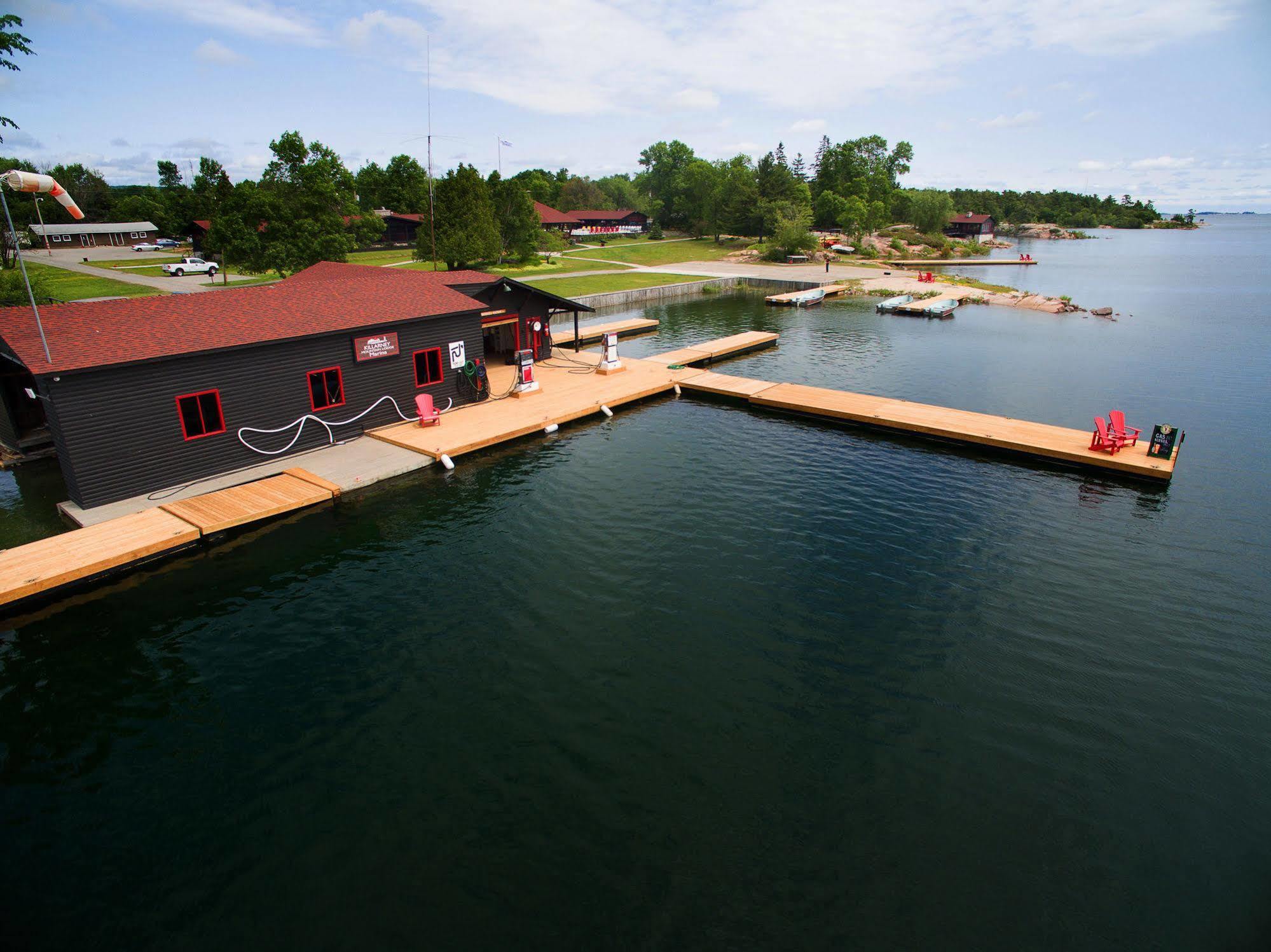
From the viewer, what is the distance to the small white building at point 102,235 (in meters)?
91.8

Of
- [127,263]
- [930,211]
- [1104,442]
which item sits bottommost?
[1104,442]

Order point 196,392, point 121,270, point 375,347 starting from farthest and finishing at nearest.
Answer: point 121,270 < point 375,347 < point 196,392

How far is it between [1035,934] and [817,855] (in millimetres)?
2396

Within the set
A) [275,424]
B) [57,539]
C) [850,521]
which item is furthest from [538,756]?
[275,424]

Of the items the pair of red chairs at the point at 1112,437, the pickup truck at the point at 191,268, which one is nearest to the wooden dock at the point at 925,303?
the pair of red chairs at the point at 1112,437

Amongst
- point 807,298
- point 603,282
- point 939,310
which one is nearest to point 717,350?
point 807,298

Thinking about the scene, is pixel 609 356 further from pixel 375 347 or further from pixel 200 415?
pixel 200 415

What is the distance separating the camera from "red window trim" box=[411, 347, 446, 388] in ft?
74.3

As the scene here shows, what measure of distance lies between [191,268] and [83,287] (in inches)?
425

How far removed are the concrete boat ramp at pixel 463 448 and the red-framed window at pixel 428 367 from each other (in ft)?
4.67

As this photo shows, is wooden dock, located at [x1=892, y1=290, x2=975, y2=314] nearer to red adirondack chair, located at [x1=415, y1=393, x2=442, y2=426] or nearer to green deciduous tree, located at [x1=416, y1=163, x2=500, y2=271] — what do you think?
green deciduous tree, located at [x1=416, y1=163, x2=500, y2=271]

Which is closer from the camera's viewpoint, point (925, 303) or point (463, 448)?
point (463, 448)

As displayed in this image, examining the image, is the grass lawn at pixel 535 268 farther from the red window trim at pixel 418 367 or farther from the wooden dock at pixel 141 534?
the wooden dock at pixel 141 534

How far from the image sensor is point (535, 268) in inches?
2625
